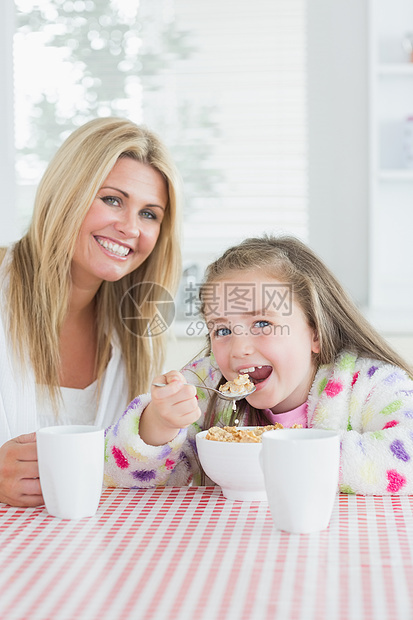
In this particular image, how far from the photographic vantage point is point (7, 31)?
3271 millimetres

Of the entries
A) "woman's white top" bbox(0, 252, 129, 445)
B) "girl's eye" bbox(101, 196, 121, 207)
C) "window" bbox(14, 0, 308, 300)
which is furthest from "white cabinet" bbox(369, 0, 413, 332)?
"woman's white top" bbox(0, 252, 129, 445)

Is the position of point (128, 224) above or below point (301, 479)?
above

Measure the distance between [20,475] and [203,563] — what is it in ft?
1.18

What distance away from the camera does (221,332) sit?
1.44 metres

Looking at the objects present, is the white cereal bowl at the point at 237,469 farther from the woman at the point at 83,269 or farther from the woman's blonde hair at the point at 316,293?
the woman at the point at 83,269

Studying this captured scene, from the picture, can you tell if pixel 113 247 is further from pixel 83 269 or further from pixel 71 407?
pixel 71 407

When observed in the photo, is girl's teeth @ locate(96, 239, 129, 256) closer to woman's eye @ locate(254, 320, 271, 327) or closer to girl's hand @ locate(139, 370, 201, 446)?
woman's eye @ locate(254, 320, 271, 327)

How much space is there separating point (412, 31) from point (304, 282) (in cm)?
178

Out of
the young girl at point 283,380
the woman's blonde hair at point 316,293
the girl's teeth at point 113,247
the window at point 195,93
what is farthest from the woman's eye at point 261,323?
the window at point 195,93

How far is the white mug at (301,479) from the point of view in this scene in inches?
35.0

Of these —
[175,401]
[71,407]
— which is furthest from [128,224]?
[175,401]

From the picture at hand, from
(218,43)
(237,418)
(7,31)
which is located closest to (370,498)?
(237,418)

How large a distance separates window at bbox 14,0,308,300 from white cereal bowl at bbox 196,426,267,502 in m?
2.11

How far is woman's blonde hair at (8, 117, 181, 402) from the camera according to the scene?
178 centimetres
